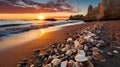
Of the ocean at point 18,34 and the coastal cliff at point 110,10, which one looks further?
the coastal cliff at point 110,10

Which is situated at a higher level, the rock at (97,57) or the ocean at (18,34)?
the rock at (97,57)

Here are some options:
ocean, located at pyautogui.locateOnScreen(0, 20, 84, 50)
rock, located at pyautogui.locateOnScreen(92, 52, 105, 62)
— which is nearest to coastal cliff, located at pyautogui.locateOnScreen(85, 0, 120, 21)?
ocean, located at pyautogui.locateOnScreen(0, 20, 84, 50)

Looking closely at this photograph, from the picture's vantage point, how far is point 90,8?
63.6 m

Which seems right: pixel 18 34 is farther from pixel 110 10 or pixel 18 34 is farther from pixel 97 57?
pixel 110 10

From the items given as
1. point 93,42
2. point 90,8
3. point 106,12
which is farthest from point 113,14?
point 93,42

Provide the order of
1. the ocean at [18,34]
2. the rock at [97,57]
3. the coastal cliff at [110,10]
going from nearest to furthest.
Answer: the rock at [97,57] < the ocean at [18,34] < the coastal cliff at [110,10]

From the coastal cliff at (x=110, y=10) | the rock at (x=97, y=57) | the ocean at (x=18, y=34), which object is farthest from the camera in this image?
the coastal cliff at (x=110, y=10)

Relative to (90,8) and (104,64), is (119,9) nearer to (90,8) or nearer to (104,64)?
(90,8)

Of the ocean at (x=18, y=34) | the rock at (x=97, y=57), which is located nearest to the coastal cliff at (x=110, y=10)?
the ocean at (x=18, y=34)

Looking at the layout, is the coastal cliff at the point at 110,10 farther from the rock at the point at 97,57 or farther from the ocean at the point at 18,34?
the rock at the point at 97,57

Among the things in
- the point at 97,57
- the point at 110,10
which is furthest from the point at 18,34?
the point at 110,10

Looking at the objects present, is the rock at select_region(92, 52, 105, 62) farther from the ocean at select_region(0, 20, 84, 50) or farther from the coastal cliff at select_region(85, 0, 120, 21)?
the coastal cliff at select_region(85, 0, 120, 21)

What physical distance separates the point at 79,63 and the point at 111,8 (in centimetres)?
4474

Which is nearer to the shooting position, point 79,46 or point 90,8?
point 79,46
